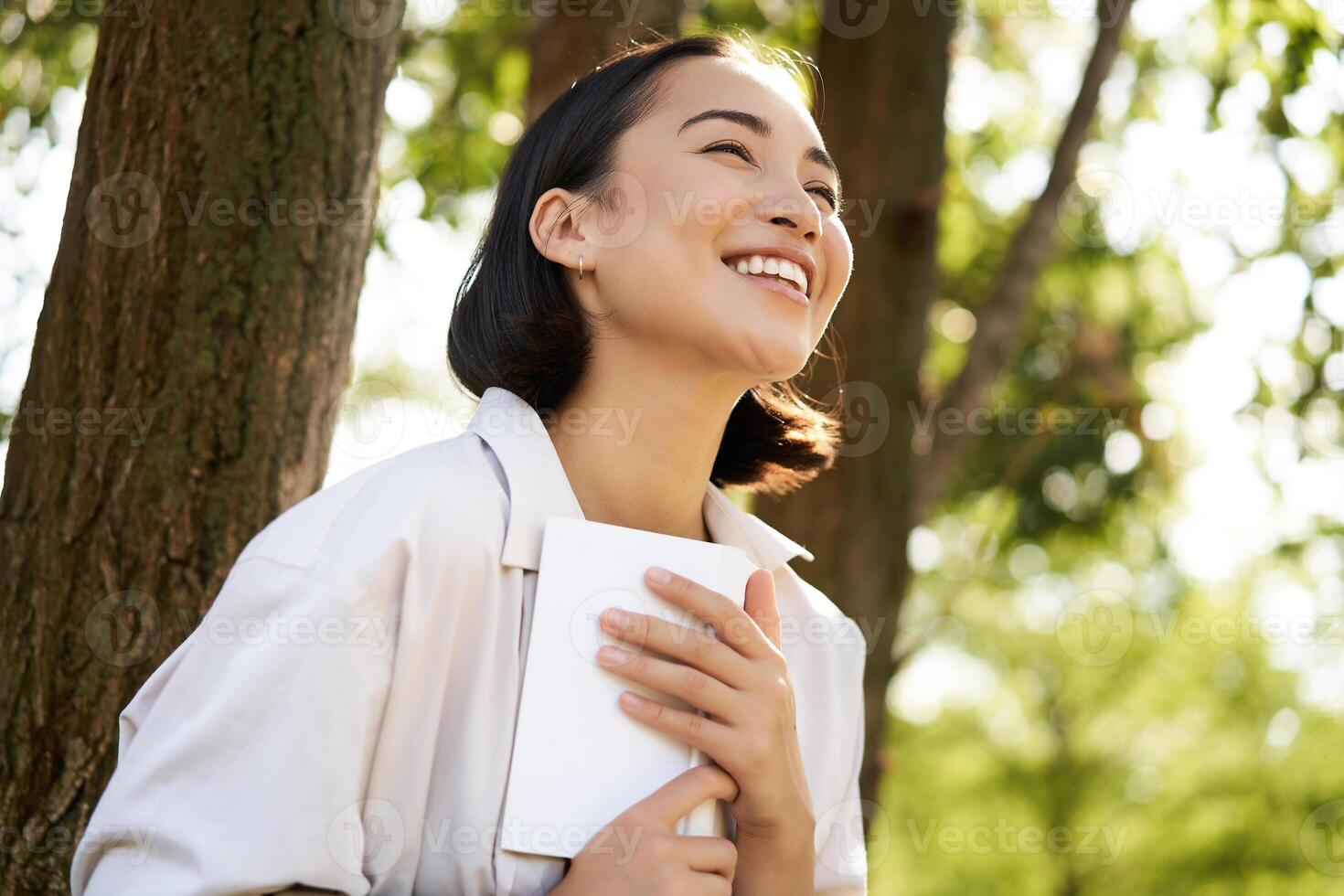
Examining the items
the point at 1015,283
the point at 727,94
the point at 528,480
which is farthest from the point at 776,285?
the point at 1015,283

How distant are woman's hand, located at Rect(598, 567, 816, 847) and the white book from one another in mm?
28

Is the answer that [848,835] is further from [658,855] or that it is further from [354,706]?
[354,706]

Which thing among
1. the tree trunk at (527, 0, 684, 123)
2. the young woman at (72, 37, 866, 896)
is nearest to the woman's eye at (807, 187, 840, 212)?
the young woman at (72, 37, 866, 896)

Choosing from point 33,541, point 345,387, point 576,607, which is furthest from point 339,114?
point 576,607

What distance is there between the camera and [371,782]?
5.93 ft

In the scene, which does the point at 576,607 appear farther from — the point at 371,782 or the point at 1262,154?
the point at 1262,154

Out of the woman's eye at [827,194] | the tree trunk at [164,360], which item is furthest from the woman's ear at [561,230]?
the tree trunk at [164,360]

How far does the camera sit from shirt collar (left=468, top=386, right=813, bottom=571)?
6.48ft

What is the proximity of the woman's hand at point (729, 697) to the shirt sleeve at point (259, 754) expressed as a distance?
379 millimetres

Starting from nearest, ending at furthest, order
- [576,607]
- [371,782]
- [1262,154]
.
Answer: [371,782] < [576,607] < [1262,154]

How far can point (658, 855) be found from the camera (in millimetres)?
1789

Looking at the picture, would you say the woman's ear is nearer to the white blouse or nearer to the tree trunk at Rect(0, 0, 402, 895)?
the white blouse

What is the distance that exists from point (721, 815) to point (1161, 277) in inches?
306

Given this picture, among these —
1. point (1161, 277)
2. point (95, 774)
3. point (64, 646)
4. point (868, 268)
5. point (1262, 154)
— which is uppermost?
point (1161, 277)
